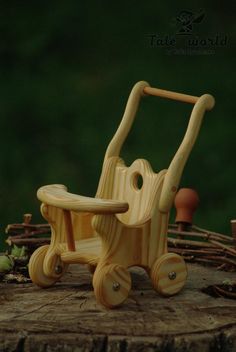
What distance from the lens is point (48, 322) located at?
82.6 inches

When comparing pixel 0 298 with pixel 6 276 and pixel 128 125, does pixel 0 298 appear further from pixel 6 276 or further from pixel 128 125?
pixel 128 125

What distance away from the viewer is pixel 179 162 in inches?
97.8

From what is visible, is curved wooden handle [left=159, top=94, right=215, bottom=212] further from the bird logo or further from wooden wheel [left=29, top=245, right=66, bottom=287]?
the bird logo

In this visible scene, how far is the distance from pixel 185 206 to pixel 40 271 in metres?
0.82

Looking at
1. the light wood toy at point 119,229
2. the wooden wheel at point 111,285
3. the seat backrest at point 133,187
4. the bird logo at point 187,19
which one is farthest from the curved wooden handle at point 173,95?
the bird logo at point 187,19

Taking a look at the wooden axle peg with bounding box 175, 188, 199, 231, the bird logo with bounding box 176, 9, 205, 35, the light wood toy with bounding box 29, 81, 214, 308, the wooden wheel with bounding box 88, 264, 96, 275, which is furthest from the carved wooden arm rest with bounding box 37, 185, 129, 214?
the bird logo with bounding box 176, 9, 205, 35

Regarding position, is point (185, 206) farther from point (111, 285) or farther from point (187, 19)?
point (187, 19)

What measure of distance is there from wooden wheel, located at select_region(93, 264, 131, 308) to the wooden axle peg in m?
0.83

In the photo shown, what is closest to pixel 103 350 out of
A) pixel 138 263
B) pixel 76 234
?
pixel 138 263

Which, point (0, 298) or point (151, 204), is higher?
point (151, 204)

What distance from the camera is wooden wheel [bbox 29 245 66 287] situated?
2.54m

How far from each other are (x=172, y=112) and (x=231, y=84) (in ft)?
1.19

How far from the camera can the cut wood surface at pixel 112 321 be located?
78.0 inches

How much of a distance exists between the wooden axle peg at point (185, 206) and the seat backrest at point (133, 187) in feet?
1.50
